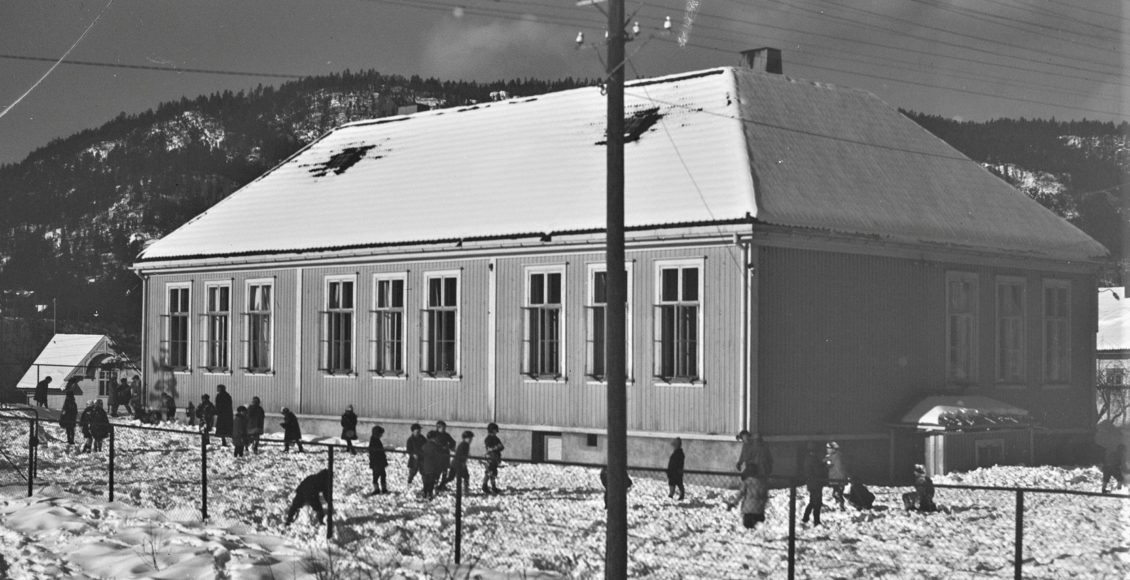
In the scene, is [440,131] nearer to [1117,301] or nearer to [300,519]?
[300,519]

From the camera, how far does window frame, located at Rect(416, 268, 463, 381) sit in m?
34.9

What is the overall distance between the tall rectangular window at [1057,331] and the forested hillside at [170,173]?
204 feet

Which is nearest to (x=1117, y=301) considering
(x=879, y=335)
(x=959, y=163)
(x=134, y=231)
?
(x=959, y=163)

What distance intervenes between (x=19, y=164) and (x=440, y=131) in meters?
122

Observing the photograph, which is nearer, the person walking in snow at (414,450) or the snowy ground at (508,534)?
the snowy ground at (508,534)

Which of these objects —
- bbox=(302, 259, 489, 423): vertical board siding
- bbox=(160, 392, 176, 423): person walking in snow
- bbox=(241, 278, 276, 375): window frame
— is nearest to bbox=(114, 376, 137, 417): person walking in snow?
bbox=(160, 392, 176, 423): person walking in snow

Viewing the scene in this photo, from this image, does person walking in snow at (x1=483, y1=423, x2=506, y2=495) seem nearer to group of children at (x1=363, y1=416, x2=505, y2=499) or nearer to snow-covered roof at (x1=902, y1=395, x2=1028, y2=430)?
group of children at (x1=363, y1=416, x2=505, y2=499)

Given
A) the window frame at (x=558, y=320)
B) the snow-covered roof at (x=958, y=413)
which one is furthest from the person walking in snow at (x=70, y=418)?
the snow-covered roof at (x=958, y=413)

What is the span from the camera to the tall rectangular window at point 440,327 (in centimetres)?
3519

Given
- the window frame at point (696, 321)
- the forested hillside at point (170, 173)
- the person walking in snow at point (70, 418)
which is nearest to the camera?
the window frame at point (696, 321)

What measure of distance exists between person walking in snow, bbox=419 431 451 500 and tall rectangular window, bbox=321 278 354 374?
36.4 feet

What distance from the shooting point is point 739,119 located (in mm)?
33625

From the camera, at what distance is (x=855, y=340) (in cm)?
3170

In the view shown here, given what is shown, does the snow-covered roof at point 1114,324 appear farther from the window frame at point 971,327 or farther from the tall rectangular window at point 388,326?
the tall rectangular window at point 388,326
